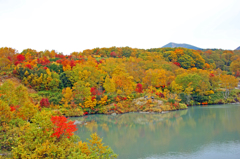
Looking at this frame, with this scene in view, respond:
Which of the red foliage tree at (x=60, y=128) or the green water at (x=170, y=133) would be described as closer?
the red foliage tree at (x=60, y=128)

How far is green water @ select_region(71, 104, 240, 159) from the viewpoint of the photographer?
49.4 feet

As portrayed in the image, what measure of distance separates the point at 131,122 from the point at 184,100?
14.8 metres

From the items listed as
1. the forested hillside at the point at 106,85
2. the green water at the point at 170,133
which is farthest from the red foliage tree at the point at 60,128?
the forested hillside at the point at 106,85

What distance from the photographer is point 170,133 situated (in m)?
20.3

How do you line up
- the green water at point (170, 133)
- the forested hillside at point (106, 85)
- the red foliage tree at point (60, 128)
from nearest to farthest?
1. the red foliage tree at point (60, 128)
2. the green water at point (170, 133)
3. the forested hillside at point (106, 85)

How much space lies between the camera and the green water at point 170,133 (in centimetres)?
1505

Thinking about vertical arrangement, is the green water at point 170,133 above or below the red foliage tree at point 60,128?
below

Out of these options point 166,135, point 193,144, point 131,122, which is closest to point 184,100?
point 131,122

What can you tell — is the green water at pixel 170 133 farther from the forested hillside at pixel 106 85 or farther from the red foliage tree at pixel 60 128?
the red foliage tree at pixel 60 128

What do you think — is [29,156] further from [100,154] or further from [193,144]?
[193,144]

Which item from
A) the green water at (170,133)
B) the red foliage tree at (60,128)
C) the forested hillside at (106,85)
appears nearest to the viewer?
the red foliage tree at (60,128)

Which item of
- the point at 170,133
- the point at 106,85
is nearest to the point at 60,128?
the point at 170,133

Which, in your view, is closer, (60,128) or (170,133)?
(60,128)

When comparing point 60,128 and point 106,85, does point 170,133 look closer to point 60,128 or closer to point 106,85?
point 60,128
